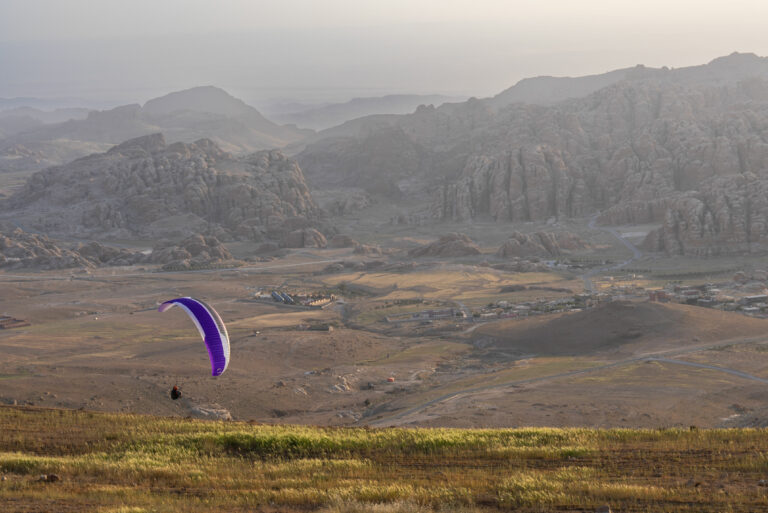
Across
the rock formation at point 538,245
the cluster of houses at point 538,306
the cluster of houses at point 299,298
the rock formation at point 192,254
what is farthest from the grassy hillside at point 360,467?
→ the rock formation at point 538,245

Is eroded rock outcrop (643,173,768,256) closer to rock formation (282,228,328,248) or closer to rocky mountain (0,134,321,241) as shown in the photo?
rock formation (282,228,328,248)

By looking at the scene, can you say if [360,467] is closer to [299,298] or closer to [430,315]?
[430,315]

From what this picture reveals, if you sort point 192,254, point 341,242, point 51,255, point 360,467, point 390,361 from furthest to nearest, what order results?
point 341,242, point 192,254, point 51,255, point 390,361, point 360,467

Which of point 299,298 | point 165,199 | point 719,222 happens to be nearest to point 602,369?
point 299,298

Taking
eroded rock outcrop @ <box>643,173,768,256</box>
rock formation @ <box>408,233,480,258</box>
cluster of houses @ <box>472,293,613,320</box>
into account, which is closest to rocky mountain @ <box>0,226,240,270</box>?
rock formation @ <box>408,233,480,258</box>

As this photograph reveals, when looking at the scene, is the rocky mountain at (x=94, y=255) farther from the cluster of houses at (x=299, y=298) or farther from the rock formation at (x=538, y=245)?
the rock formation at (x=538, y=245)

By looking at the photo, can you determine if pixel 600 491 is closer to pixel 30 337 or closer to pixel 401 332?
pixel 401 332
